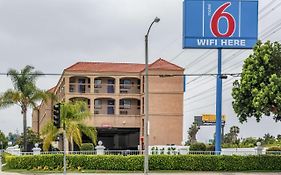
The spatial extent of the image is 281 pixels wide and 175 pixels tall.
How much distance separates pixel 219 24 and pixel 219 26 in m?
0.14

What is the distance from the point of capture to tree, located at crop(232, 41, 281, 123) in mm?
30406

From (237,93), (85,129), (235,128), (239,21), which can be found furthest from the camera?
(235,128)

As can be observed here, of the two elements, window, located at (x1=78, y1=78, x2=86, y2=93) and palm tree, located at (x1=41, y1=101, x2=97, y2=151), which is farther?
window, located at (x1=78, y1=78, x2=86, y2=93)

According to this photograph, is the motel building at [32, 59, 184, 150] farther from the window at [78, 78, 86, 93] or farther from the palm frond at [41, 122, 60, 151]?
the palm frond at [41, 122, 60, 151]

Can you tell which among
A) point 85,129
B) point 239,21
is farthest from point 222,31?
point 85,129

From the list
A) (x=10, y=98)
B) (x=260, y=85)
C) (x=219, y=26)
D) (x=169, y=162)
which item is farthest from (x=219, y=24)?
(x=10, y=98)

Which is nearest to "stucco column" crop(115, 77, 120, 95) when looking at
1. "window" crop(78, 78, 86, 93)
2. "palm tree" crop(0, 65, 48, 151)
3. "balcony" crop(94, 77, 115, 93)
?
"balcony" crop(94, 77, 115, 93)

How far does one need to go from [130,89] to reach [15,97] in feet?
69.7

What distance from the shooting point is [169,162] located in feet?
113

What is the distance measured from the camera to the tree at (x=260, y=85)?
30406 mm

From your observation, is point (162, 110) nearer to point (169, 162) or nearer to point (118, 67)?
point (118, 67)

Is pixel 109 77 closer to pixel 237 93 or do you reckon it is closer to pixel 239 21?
pixel 239 21

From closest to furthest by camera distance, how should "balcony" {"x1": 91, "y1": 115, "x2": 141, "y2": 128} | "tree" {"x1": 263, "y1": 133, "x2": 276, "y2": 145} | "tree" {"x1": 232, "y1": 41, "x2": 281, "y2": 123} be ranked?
"tree" {"x1": 232, "y1": 41, "x2": 281, "y2": 123}, "balcony" {"x1": 91, "y1": 115, "x2": 141, "y2": 128}, "tree" {"x1": 263, "y1": 133, "x2": 276, "y2": 145}

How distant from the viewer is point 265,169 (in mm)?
34781
